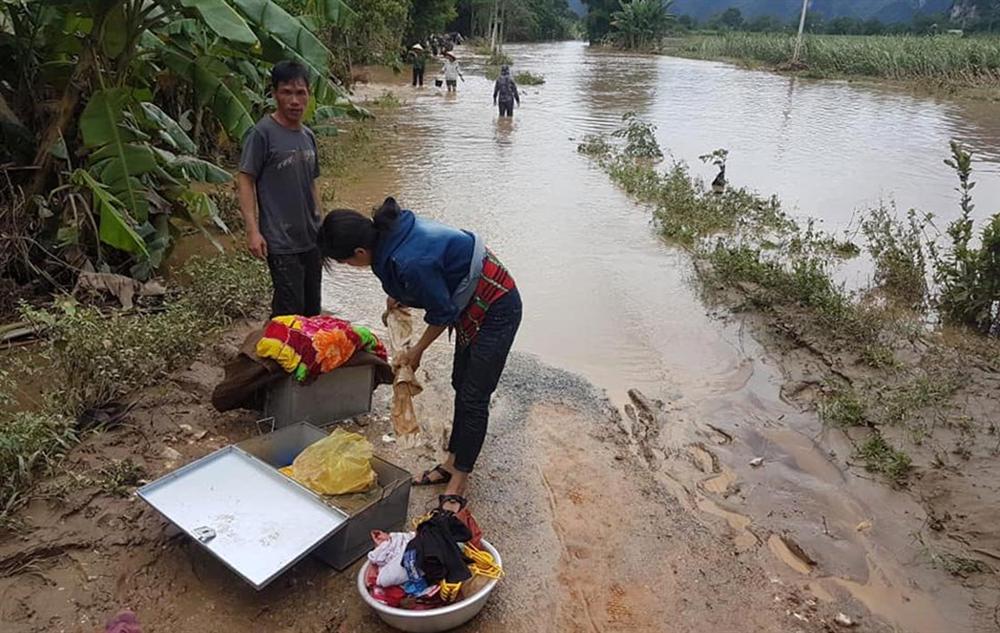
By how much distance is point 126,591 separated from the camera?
2.67 meters

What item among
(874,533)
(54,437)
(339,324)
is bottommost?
(874,533)

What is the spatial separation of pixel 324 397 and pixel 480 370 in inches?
42.7

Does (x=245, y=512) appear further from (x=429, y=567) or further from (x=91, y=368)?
(x=91, y=368)

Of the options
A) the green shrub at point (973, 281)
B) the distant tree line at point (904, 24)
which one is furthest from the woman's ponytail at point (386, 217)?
the distant tree line at point (904, 24)

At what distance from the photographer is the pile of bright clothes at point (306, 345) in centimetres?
346

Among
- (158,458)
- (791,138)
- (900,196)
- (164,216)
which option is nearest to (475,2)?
(791,138)

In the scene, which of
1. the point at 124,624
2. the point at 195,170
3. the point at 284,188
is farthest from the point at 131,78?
the point at 124,624

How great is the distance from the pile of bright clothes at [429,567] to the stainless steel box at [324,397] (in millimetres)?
1196

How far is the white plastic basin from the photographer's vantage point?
8.06 ft

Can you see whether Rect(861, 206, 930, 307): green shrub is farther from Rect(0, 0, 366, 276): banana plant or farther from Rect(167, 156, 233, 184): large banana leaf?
Rect(167, 156, 233, 184): large banana leaf

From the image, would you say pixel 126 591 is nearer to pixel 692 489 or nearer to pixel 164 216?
pixel 692 489

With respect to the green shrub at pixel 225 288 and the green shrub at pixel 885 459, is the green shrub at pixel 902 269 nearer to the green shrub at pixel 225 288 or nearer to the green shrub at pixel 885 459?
the green shrub at pixel 885 459

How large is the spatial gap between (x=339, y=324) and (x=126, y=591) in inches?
59.7

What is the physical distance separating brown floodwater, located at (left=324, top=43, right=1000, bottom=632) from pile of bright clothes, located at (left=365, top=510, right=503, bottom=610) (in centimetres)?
156
